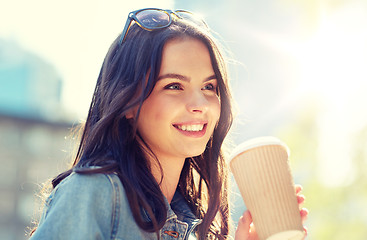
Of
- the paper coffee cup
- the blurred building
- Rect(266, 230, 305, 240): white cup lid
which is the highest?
the paper coffee cup

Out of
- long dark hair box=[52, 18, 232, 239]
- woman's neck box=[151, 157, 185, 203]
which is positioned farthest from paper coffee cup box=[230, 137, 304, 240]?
woman's neck box=[151, 157, 185, 203]

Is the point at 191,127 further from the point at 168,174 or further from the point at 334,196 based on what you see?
the point at 334,196

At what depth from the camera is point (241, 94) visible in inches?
2341

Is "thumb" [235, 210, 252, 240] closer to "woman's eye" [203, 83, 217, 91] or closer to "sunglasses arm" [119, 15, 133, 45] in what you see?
"woman's eye" [203, 83, 217, 91]

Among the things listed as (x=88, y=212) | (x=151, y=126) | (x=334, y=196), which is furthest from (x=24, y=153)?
(x=88, y=212)

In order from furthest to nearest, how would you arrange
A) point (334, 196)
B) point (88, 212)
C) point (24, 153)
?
point (24, 153) → point (334, 196) → point (88, 212)

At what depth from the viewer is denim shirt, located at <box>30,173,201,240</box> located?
1.80m

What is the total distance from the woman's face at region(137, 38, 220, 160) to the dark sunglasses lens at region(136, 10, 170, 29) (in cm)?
11

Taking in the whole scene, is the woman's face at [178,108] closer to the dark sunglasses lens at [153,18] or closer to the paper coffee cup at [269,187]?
the dark sunglasses lens at [153,18]

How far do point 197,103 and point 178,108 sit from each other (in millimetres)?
80

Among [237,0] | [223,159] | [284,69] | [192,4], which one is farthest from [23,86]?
[223,159]

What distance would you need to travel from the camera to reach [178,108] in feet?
7.48

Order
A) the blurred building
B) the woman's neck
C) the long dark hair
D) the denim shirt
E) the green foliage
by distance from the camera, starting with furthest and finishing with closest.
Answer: the blurred building → the green foliage → the woman's neck → the long dark hair → the denim shirt

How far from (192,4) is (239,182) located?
66.2 metres
